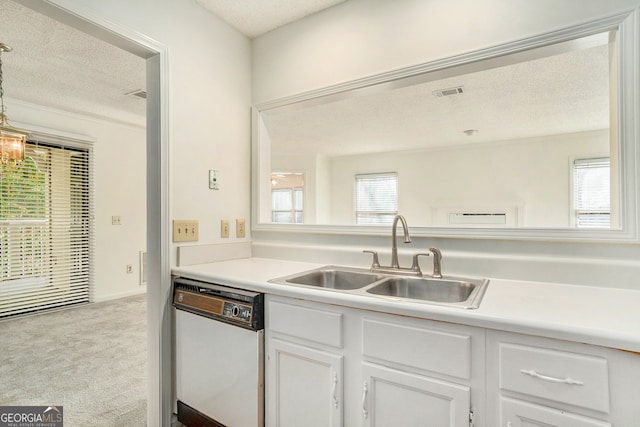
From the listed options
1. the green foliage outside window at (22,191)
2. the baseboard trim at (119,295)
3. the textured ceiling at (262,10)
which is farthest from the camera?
the baseboard trim at (119,295)

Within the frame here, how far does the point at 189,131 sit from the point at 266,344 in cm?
127

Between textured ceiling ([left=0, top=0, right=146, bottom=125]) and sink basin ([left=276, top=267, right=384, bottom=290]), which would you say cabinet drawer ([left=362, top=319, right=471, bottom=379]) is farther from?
textured ceiling ([left=0, top=0, right=146, bottom=125])

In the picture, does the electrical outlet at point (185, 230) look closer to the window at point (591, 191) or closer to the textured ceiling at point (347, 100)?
the textured ceiling at point (347, 100)

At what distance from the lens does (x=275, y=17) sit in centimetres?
209

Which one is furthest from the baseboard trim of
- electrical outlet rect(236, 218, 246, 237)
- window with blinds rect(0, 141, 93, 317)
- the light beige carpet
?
electrical outlet rect(236, 218, 246, 237)

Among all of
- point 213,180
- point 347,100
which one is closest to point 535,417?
point 213,180

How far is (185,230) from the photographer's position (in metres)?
1.87

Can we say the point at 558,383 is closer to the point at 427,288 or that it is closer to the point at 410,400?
the point at 410,400

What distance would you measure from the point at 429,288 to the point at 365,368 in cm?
58

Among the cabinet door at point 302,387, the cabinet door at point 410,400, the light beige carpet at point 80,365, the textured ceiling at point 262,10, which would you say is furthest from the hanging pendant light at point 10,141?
the cabinet door at point 410,400

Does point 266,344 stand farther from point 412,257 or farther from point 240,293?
point 412,257

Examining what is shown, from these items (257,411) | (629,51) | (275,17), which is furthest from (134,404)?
(629,51)

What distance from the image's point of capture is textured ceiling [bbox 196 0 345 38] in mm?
1947

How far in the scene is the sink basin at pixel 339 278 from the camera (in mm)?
1716
